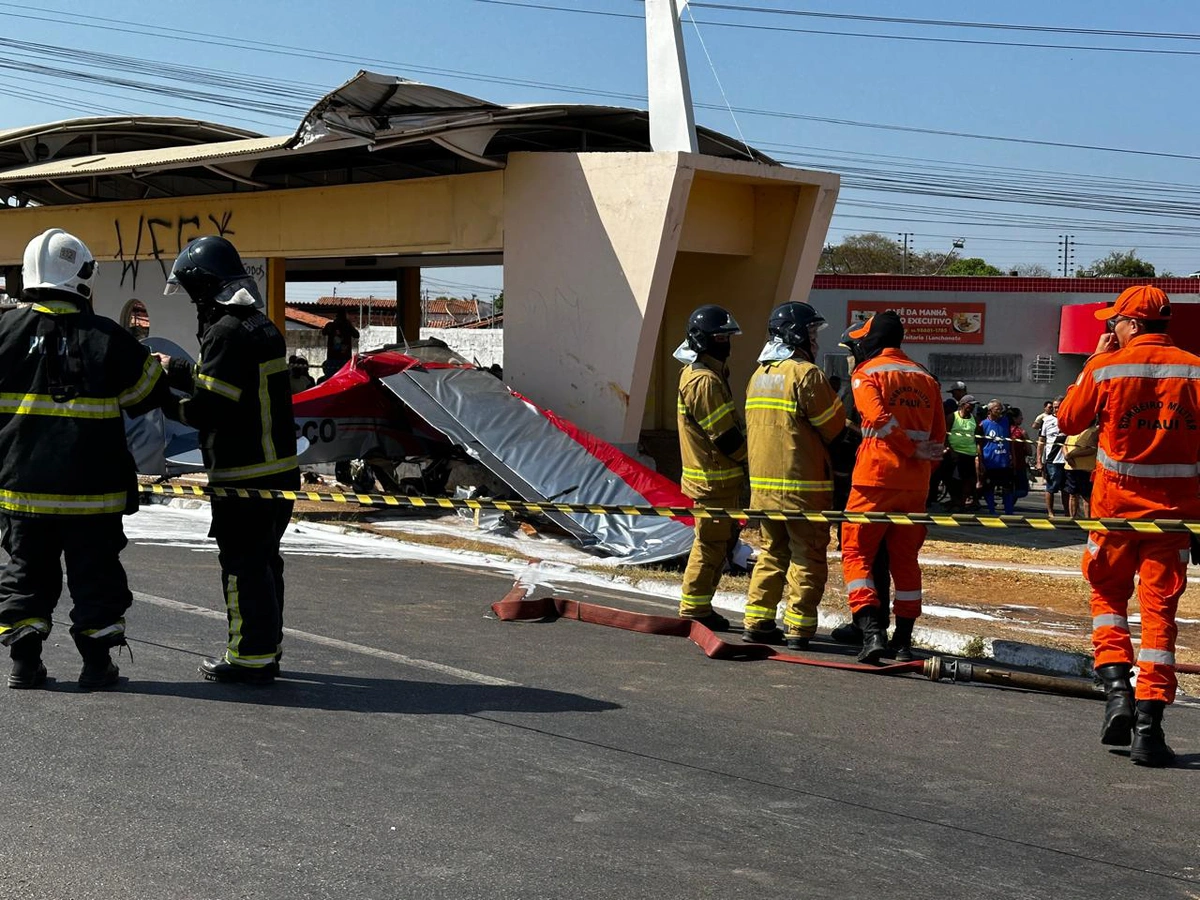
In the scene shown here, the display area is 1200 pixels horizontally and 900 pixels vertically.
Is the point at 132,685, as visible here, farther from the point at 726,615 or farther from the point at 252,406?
the point at 726,615

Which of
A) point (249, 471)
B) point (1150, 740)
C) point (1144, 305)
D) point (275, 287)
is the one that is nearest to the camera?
point (1150, 740)

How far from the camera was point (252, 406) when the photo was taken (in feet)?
20.0

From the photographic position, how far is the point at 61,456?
583cm

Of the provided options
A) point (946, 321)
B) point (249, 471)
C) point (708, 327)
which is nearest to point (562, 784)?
point (249, 471)

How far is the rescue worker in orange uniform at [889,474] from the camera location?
24.2 ft

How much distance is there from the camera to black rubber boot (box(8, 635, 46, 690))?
19.3 ft

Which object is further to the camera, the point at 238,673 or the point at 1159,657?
the point at 238,673

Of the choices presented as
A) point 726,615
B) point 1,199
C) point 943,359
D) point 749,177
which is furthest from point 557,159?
point 943,359

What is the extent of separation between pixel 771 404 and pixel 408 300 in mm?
19241

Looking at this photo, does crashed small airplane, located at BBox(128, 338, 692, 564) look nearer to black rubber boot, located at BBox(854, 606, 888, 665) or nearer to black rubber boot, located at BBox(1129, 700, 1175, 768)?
black rubber boot, located at BBox(854, 606, 888, 665)

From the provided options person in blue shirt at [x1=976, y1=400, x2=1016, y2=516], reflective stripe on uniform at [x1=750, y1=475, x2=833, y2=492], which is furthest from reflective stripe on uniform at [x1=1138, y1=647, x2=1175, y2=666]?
person in blue shirt at [x1=976, y1=400, x2=1016, y2=516]

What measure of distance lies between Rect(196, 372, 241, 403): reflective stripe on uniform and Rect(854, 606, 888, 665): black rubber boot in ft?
11.6

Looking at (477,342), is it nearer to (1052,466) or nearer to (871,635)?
(1052,466)

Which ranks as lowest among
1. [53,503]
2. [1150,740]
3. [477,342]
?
[1150,740]
